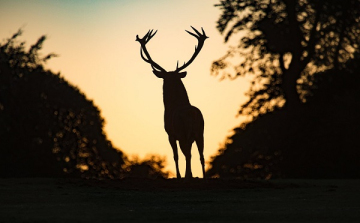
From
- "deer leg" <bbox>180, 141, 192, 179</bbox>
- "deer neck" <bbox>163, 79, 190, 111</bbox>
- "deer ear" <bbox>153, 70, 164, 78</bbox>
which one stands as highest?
"deer ear" <bbox>153, 70, 164, 78</bbox>

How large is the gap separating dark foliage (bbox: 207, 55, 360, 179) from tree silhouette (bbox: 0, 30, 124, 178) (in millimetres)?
6036

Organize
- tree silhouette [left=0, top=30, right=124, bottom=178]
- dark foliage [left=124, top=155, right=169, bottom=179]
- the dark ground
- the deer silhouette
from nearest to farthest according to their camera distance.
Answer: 1. the dark ground
2. the deer silhouette
3. tree silhouette [left=0, top=30, right=124, bottom=178]
4. dark foliage [left=124, top=155, right=169, bottom=179]

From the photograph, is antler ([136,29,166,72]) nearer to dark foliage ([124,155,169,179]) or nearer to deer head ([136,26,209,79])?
deer head ([136,26,209,79])

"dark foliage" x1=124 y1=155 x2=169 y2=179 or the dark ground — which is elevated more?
"dark foliage" x1=124 y1=155 x2=169 y2=179

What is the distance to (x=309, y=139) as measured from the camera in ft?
138

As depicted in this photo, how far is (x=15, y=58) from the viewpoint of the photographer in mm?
48062

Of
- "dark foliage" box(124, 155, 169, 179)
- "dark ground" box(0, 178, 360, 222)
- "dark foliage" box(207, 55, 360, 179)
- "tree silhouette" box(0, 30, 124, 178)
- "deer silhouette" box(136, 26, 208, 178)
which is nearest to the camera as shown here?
"dark ground" box(0, 178, 360, 222)

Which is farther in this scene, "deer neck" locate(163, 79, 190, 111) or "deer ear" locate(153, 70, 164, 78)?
"deer ear" locate(153, 70, 164, 78)

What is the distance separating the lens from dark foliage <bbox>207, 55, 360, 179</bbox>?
40.7 meters

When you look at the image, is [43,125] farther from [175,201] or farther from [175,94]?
[175,201]

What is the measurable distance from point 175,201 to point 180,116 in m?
5.46

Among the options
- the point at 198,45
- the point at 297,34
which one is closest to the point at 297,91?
the point at 297,34

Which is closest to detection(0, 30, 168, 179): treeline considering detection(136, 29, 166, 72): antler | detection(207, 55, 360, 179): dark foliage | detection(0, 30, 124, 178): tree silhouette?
detection(0, 30, 124, 178): tree silhouette

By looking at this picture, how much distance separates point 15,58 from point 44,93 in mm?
2438
